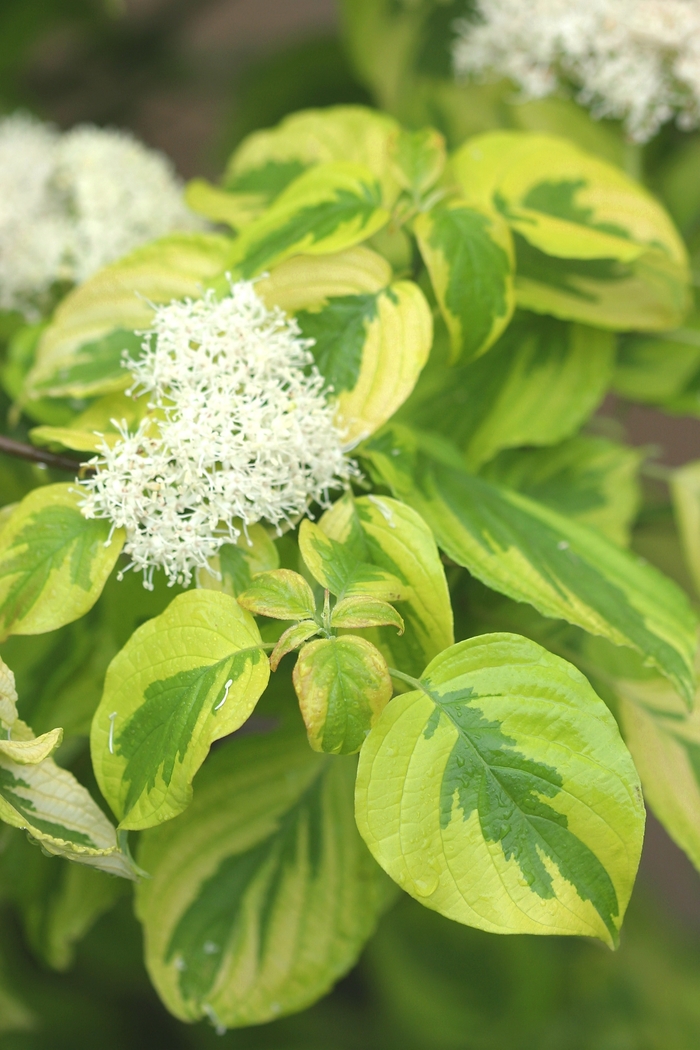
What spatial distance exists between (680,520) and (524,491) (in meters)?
0.10

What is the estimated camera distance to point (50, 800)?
0.30 meters

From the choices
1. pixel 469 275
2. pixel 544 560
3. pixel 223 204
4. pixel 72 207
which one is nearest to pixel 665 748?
pixel 544 560

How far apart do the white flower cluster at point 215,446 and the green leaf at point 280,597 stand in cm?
2

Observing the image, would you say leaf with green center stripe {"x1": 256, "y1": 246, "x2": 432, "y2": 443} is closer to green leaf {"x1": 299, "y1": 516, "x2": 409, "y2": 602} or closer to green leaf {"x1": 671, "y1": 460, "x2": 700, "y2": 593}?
green leaf {"x1": 299, "y1": 516, "x2": 409, "y2": 602}

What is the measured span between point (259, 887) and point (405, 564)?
191 mm

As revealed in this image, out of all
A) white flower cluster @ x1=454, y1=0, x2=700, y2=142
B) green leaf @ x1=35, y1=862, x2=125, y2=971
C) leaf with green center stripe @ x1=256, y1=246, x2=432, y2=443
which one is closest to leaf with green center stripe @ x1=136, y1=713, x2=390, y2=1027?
green leaf @ x1=35, y1=862, x2=125, y2=971

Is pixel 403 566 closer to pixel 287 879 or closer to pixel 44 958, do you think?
pixel 287 879

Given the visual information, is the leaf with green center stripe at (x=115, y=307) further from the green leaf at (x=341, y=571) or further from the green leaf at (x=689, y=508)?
the green leaf at (x=689, y=508)

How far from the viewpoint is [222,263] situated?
16.2 inches

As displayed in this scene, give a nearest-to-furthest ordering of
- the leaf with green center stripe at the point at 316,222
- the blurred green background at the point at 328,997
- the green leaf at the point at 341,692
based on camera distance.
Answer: the green leaf at the point at 341,692
the leaf with green center stripe at the point at 316,222
the blurred green background at the point at 328,997

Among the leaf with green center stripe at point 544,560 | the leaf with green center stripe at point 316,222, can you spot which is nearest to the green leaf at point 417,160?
the leaf with green center stripe at point 316,222

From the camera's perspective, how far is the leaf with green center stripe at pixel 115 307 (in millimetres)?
398

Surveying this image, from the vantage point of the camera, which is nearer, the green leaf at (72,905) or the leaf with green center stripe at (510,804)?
the leaf with green center stripe at (510,804)

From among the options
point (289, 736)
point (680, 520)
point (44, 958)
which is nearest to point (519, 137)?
point (680, 520)
